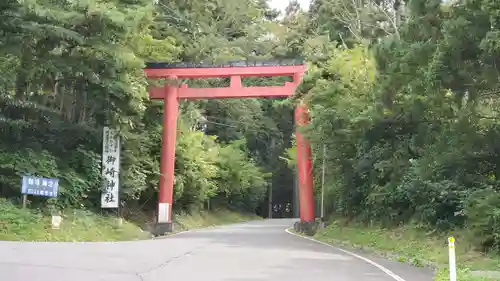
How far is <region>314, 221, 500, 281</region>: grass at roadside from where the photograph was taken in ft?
34.0

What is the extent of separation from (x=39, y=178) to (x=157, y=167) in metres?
9.27

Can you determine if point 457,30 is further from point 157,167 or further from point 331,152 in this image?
point 157,167

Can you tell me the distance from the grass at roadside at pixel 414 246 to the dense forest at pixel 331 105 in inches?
16.5

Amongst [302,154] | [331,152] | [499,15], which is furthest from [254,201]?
[499,15]

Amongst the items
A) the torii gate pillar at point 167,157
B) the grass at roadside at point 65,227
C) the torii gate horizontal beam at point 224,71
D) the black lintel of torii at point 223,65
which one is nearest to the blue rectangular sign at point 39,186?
the grass at roadside at point 65,227

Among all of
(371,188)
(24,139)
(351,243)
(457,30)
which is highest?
(457,30)

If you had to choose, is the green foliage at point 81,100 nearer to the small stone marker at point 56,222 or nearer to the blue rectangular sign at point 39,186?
the blue rectangular sign at point 39,186

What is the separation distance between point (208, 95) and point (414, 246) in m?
14.5

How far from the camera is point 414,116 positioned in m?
12.8

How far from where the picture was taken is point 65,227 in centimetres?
1767

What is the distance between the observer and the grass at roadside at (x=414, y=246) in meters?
10.4

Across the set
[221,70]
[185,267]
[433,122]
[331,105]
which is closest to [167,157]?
Answer: [221,70]

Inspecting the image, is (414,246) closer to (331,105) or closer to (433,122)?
(433,122)

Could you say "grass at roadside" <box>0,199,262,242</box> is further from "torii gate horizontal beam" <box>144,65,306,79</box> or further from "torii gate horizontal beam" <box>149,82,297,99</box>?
"torii gate horizontal beam" <box>144,65,306,79</box>
